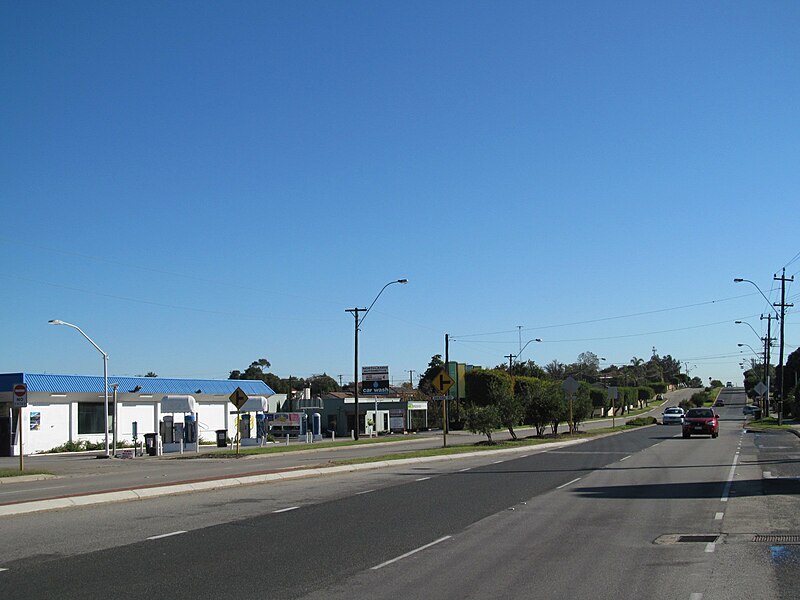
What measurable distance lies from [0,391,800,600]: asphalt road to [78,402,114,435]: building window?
38524 millimetres

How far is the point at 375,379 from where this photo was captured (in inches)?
3622

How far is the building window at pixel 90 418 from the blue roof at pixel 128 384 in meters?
1.64

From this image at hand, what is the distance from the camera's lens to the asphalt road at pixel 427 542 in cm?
959

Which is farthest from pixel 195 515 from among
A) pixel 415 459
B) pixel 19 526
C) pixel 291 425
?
pixel 291 425

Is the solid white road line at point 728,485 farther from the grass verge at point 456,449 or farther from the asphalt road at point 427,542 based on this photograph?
the grass verge at point 456,449

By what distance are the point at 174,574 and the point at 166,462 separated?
30419mm

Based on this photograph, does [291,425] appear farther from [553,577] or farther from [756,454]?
[553,577]

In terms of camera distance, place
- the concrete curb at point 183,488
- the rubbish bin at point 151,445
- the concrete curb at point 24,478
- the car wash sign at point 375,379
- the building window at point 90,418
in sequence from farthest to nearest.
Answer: the car wash sign at point 375,379 → the building window at point 90,418 → the rubbish bin at point 151,445 → the concrete curb at point 24,478 → the concrete curb at point 183,488

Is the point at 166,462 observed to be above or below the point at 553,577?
below

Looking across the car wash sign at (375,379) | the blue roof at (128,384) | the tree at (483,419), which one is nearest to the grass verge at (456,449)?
the tree at (483,419)

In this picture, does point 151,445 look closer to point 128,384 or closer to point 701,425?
point 128,384

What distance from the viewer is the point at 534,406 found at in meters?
50.5

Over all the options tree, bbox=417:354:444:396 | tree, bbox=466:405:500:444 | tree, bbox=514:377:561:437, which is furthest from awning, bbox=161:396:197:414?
tree, bbox=417:354:444:396

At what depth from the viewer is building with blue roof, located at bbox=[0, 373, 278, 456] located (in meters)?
51.3
